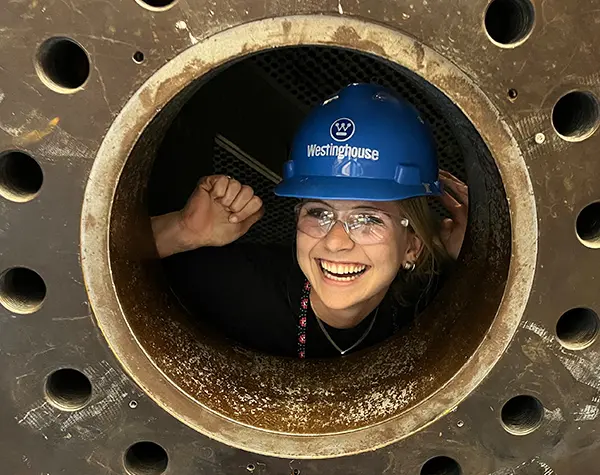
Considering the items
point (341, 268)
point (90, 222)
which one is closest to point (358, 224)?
point (341, 268)

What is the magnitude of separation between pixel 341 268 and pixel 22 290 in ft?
2.12

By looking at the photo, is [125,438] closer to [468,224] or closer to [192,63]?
[192,63]

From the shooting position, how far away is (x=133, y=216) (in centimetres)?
151

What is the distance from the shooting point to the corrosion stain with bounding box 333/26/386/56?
47.1 inches

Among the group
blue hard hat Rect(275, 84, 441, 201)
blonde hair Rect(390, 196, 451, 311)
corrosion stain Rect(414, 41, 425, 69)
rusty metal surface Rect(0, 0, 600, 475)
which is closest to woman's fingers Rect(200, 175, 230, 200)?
blue hard hat Rect(275, 84, 441, 201)

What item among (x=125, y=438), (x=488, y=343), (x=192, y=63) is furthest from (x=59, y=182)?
(x=488, y=343)

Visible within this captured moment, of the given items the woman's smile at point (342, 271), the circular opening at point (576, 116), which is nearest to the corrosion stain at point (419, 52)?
the circular opening at point (576, 116)

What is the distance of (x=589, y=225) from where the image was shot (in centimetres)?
136

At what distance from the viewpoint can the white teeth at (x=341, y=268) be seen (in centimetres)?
165

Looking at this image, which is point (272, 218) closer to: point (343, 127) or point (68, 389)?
point (343, 127)

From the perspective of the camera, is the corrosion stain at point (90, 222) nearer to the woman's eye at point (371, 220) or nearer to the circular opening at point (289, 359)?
the circular opening at point (289, 359)

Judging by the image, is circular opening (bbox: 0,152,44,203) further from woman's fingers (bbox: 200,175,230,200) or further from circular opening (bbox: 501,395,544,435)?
circular opening (bbox: 501,395,544,435)

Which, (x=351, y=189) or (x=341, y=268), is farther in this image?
(x=341, y=268)

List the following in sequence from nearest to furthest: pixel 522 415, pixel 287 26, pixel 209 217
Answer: pixel 287 26 < pixel 522 415 < pixel 209 217
